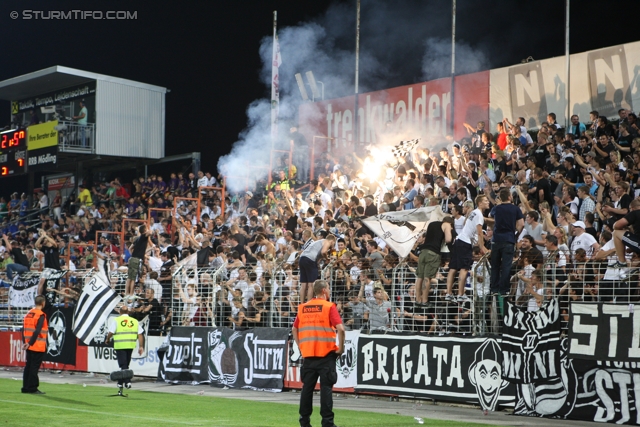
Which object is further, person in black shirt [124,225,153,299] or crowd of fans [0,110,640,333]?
Result: person in black shirt [124,225,153,299]

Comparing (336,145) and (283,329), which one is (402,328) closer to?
(283,329)

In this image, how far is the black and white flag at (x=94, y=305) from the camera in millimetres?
19766

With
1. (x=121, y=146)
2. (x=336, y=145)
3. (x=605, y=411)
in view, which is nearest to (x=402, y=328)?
(x=605, y=411)

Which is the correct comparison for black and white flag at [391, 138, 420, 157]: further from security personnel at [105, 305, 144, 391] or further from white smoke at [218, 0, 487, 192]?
security personnel at [105, 305, 144, 391]

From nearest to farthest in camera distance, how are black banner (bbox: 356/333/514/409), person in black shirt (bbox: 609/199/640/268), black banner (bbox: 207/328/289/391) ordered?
person in black shirt (bbox: 609/199/640/268), black banner (bbox: 356/333/514/409), black banner (bbox: 207/328/289/391)

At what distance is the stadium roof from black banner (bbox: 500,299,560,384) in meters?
28.3

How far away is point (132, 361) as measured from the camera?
73.0 feet

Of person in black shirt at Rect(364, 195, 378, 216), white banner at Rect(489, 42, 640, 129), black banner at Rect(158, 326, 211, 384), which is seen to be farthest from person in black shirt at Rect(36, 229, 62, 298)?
white banner at Rect(489, 42, 640, 129)

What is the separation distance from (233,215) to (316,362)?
18585 millimetres

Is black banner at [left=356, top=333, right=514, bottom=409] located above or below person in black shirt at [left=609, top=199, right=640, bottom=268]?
below

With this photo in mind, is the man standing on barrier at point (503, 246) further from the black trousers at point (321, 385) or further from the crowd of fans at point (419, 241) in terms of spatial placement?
the black trousers at point (321, 385)

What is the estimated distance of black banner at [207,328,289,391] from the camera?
60.5ft

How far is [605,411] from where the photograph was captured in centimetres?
1270

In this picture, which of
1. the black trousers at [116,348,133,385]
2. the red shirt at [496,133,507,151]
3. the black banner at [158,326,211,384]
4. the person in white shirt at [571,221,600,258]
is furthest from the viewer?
the red shirt at [496,133,507,151]
